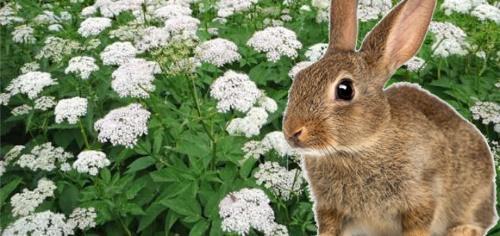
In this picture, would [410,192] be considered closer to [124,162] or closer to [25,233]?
[25,233]

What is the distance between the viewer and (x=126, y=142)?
3.68m

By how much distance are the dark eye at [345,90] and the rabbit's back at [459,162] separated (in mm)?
283

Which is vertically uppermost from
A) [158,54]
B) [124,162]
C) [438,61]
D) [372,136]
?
[372,136]

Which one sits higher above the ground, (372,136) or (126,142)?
(372,136)

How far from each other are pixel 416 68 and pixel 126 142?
6.58ft

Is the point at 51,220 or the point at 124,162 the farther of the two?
the point at 124,162

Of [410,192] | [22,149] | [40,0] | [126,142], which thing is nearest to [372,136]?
[410,192]

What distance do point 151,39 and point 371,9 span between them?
173 cm

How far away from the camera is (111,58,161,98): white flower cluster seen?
13.2 feet

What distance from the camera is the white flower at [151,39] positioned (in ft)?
14.7

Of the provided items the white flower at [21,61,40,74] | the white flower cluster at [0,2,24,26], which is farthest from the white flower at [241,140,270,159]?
the white flower cluster at [0,2,24,26]

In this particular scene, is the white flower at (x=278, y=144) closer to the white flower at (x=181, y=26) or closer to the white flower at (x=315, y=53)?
the white flower at (x=315, y=53)

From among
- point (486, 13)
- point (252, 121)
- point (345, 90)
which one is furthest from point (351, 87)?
point (486, 13)

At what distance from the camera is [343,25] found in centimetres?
255
